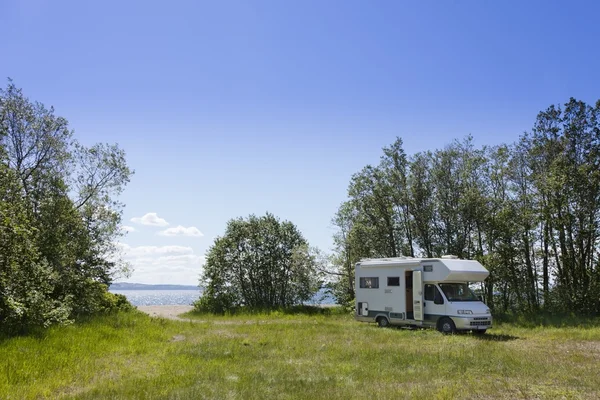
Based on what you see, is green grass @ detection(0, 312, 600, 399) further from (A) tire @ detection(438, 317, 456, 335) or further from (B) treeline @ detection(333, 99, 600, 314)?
(B) treeline @ detection(333, 99, 600, 314)

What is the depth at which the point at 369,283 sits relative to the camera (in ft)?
77.6

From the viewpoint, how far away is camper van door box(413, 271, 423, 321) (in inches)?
818

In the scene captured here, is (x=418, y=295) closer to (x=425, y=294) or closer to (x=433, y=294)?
(x=425, y=294)

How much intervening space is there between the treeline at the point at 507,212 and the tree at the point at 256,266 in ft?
20.2

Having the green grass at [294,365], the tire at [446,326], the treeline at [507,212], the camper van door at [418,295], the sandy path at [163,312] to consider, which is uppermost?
the treeline at [507,212]

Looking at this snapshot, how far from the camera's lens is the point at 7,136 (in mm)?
22781

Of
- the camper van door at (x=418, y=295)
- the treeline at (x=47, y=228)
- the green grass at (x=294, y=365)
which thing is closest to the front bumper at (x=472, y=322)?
the green grass at (x=294, y=365)

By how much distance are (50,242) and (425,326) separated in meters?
17.8

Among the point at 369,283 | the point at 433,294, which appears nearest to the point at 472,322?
the point at 433,294

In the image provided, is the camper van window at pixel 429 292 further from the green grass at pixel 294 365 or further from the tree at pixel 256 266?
the tree at pixel 256 266

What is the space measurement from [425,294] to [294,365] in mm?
10239

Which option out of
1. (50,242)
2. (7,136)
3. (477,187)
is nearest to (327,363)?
(50,242)

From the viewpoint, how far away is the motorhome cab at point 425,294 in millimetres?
19594

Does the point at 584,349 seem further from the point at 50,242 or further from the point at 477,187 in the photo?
the point at 50,242
